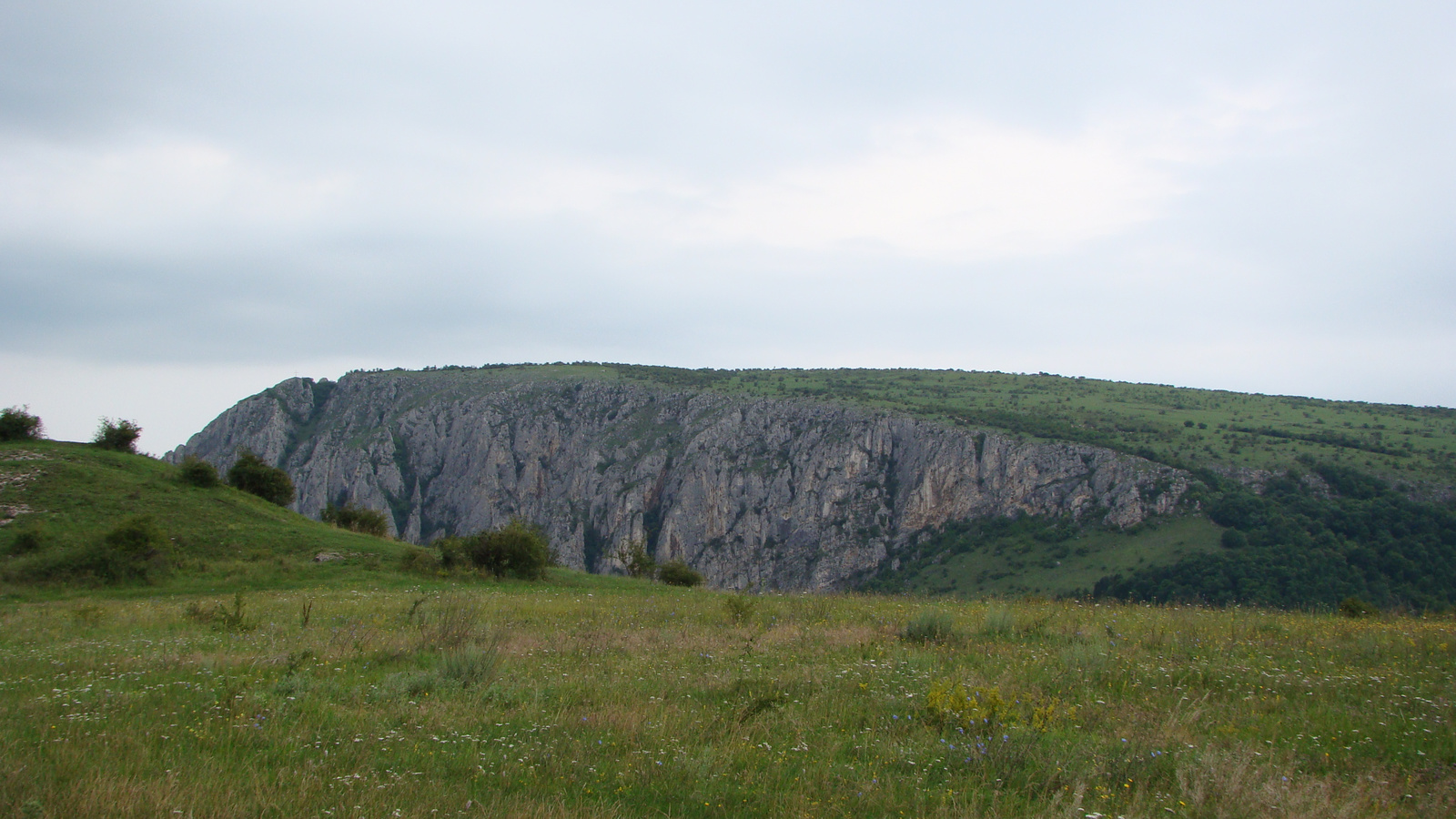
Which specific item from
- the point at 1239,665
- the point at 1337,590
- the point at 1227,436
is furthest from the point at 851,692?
the point at 1227,436

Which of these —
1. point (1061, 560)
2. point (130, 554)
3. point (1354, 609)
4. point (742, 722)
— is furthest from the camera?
point (1061, 560)

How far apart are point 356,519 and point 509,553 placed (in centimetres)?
1565

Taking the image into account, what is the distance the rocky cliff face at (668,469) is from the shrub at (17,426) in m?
75.5

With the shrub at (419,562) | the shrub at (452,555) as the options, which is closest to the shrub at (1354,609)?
the shrub at (452,555)

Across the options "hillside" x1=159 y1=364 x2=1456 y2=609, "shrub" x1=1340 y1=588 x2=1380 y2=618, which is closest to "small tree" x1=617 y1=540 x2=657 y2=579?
"shrub" x1=1340 y1=588 x2=1380 y2=618

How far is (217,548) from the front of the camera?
85.7 feet

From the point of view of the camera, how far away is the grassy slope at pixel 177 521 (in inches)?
944

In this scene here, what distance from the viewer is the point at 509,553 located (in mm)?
28234

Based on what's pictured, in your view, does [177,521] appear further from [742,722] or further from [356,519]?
[742,722]

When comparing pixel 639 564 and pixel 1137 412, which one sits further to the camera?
pixel 1137 412

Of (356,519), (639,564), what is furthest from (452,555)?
(356,519)

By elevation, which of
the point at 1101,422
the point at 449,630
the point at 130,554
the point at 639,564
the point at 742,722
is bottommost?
the point at 639,564

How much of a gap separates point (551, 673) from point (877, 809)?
4.88 m

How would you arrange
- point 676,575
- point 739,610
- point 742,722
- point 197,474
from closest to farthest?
point 742,722, point 739,610, point 197,474, point 676,575
